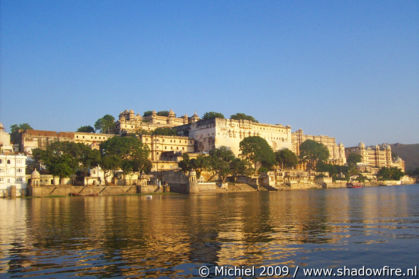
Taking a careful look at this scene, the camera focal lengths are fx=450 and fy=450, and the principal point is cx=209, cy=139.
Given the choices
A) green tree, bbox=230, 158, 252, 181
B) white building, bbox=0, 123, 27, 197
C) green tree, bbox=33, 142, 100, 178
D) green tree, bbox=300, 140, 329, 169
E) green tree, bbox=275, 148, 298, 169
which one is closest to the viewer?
white building, bbox=0, 123, 27, 197

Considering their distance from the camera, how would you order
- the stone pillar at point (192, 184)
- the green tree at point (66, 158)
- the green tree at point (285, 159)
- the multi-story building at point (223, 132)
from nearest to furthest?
the green tree at point (66, 158)
the stone pillar at point (192, 184)
the green tree at point (285, 159)
the multi-story building at point (223, 132)

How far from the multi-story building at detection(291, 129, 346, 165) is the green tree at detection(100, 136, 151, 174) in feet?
205

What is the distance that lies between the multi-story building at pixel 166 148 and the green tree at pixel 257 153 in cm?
1411

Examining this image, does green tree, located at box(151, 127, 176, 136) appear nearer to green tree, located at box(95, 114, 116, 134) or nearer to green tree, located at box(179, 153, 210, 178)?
green tree, located at box(95, 114, 116, 134)

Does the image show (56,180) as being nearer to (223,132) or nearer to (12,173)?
(12,173)

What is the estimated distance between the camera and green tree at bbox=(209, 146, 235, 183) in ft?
260

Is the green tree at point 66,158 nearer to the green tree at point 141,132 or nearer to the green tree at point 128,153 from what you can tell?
the green tree at point 128,153

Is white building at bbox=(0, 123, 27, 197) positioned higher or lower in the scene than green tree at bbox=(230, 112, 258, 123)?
lower

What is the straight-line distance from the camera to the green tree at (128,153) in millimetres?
74125

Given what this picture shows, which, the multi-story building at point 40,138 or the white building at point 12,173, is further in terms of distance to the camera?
the multi-story building at point 40,138

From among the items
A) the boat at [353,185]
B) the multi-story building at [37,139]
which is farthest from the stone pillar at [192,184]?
the boat at [353,185]

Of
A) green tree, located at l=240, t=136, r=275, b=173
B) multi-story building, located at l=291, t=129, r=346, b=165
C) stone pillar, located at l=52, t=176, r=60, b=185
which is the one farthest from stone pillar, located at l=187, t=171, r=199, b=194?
multi-story building, located at l=291, t=129, r=346, b=165

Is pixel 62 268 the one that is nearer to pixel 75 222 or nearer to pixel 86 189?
pixel 75 222

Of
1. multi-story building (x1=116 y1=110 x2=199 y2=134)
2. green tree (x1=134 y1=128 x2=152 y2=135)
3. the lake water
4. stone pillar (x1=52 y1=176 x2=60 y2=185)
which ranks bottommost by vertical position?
the lake water
